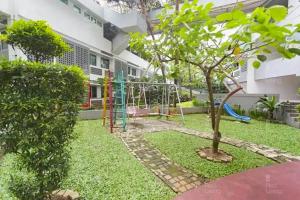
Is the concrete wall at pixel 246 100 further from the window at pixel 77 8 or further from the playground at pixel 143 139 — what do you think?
the window at pixel 77 8

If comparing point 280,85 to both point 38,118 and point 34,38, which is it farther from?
point 38,118

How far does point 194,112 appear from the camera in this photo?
1388 centimetres

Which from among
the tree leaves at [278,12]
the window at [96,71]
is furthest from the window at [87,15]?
the tree leaves at [278,12]

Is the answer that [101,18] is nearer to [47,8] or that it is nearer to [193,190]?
[47,8]

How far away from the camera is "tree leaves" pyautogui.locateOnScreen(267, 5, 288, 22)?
5.49ft

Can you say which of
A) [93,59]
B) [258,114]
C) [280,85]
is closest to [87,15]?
[93,59]

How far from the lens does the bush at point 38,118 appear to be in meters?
2.29

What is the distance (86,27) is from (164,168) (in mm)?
12521

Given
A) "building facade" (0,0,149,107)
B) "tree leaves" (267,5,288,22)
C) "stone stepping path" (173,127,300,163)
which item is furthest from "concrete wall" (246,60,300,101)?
"tree leaves" (267,5,288,22)

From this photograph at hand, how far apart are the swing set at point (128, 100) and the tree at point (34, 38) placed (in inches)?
173

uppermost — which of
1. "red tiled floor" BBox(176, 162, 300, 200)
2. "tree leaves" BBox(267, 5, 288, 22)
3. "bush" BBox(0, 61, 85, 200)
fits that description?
"tree leaves" BBox(267, 5, 288, 22)

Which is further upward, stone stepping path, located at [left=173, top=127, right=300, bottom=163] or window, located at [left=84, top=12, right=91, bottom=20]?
window, located at [left=84, top=12, right=91, bottom=20]

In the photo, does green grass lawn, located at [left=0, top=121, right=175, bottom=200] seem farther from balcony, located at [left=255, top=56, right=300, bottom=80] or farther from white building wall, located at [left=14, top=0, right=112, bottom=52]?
balcony, located at [left=255, top=56, right=300, bottom=80]

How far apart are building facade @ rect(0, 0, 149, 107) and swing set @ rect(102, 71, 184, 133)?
3.04 m
